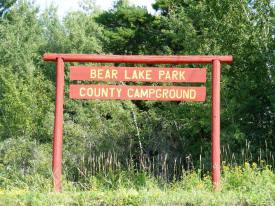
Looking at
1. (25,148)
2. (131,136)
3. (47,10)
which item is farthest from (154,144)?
(47,10)

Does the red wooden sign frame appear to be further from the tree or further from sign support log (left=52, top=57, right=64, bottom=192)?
the tree

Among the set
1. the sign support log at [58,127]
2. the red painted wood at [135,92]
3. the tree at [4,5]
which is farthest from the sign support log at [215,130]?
the tree at [4,5]

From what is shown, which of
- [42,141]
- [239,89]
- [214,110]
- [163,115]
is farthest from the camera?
[42,141]

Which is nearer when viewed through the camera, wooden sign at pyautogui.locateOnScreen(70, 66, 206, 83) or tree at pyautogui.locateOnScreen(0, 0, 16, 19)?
wooden sign at pyautogui.locateOnScreen(70, 66, 206, 83)

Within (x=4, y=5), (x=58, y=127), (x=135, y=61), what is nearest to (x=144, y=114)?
(x=135, y=61)

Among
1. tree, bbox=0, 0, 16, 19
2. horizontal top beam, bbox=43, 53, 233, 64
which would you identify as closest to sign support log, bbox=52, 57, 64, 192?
horizontal top beam, bbox=43, 53, 233, 64

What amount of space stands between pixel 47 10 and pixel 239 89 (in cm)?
2354

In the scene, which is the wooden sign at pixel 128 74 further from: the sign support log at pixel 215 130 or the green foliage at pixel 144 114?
the green foliage at pixel 144 114

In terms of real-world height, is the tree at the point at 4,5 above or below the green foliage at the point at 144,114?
above

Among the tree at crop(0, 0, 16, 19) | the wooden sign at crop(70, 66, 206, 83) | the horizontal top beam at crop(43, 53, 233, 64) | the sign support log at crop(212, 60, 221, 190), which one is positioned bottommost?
the sign support log at crop(212, 60, 221, 190)

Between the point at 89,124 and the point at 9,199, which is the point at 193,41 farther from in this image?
the point at 9,199

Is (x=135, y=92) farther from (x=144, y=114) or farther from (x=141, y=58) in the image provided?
(x=144, y=114)

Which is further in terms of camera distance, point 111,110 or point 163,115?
point 111,110

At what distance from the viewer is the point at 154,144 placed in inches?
609
